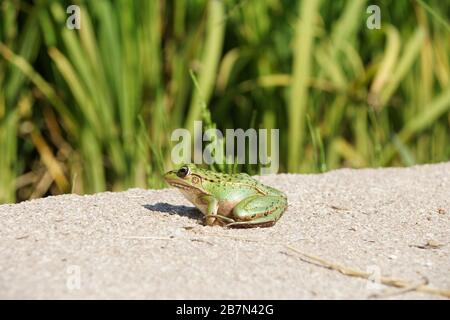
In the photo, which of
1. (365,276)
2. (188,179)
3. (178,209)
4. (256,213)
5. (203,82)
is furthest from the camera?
(203,82)

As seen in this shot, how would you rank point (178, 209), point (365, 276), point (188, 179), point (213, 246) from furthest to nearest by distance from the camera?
point (178, 209) < point (188, 179) < point (213, 246) < point (365, 276)

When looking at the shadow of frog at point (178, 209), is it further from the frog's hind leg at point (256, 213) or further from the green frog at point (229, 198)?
the frog's hind leg at point (256, 213)

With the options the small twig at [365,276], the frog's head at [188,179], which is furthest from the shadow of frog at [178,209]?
the small twig at [365,276]

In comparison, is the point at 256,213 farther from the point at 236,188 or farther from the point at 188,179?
the point at 188,179

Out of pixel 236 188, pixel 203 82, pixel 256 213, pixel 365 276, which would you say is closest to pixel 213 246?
pixel 256 213

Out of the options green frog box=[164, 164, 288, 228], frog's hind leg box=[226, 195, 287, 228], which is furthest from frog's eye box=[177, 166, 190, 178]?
frog's hind leg box=[226, 195, 287, 228]

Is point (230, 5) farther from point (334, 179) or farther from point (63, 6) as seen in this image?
point (334, 179)

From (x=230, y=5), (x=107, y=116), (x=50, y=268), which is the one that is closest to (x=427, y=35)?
(x=230, y=5)
